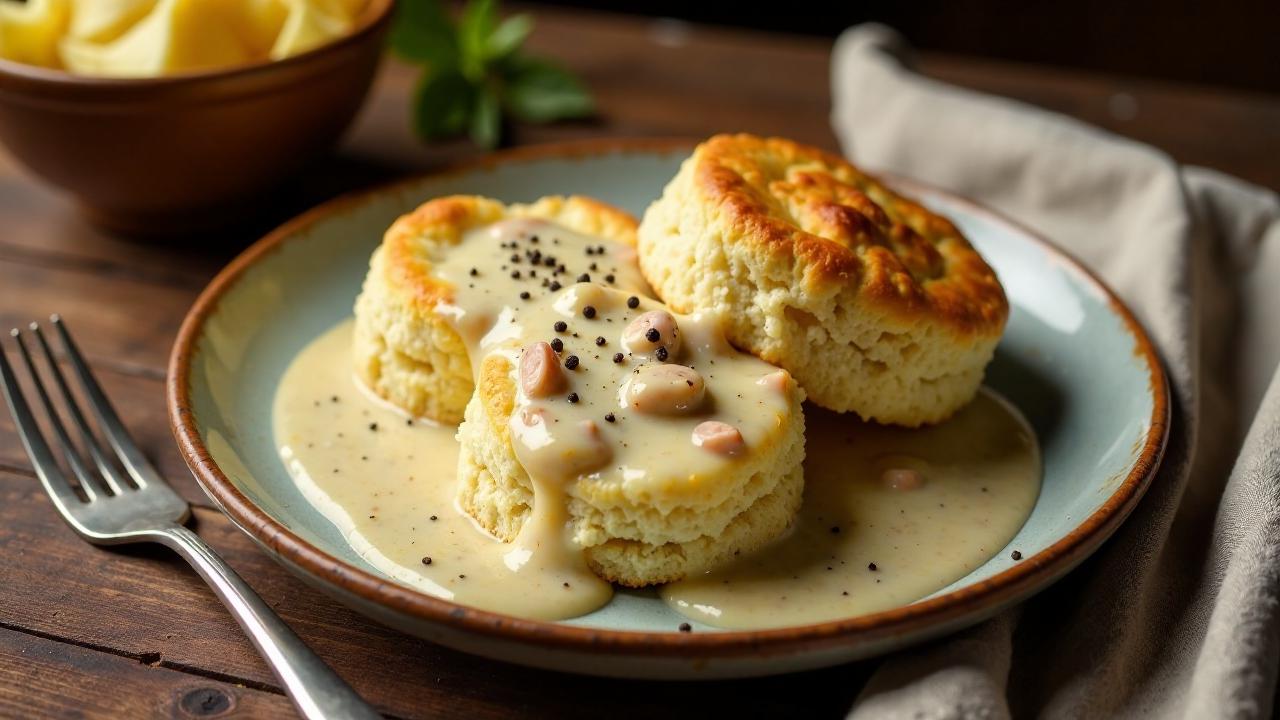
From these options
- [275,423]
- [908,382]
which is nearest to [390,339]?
[275,423]

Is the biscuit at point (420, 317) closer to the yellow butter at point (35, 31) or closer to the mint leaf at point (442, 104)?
the mint leaf at point (442, 104)

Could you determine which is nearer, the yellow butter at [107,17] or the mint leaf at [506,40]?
the yellow butter at [107,17]

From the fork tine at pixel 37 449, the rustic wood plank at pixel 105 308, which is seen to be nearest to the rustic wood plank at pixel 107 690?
the fork tine at pixel 37 449

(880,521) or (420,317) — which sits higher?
(420,317)

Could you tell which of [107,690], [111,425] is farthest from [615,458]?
[111,425]

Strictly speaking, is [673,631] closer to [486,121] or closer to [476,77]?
[486,121]
